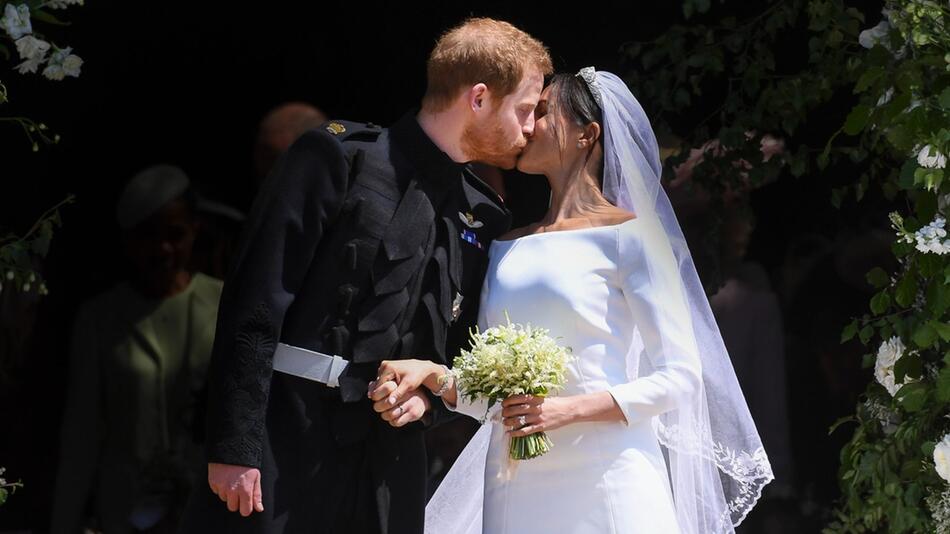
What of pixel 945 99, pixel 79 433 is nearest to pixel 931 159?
pixel 945 99

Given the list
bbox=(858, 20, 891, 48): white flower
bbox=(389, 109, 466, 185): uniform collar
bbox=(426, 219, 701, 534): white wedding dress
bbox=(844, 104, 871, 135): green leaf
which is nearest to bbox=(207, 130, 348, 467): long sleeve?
bbox=(389, 109, 466, 185): uniform collar

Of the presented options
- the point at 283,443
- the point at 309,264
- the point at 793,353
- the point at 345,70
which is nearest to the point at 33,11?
the point at 309,264

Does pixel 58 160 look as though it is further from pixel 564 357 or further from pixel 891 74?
pixel 891 74

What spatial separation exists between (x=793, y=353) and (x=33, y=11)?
327 cm

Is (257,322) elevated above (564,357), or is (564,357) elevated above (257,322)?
(564,357)

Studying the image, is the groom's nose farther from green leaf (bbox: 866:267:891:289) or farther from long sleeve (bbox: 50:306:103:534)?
long sleeve (bbox: 50:306:103:534)

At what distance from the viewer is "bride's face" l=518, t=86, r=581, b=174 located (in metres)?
3.61

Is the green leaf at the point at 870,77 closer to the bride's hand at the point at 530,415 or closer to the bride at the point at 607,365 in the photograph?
the bride at the point at 607,365

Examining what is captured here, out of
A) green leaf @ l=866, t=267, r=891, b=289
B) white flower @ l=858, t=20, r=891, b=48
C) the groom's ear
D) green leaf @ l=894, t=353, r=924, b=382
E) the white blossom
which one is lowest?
green leaf @ l=894, t=353, r=924, b=382

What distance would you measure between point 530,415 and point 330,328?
531 millimetres

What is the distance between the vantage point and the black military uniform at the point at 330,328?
3174 mm

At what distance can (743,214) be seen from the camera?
5047 mm

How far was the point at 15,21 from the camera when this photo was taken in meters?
3.23

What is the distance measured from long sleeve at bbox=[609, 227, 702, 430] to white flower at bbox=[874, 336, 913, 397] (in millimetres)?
652
